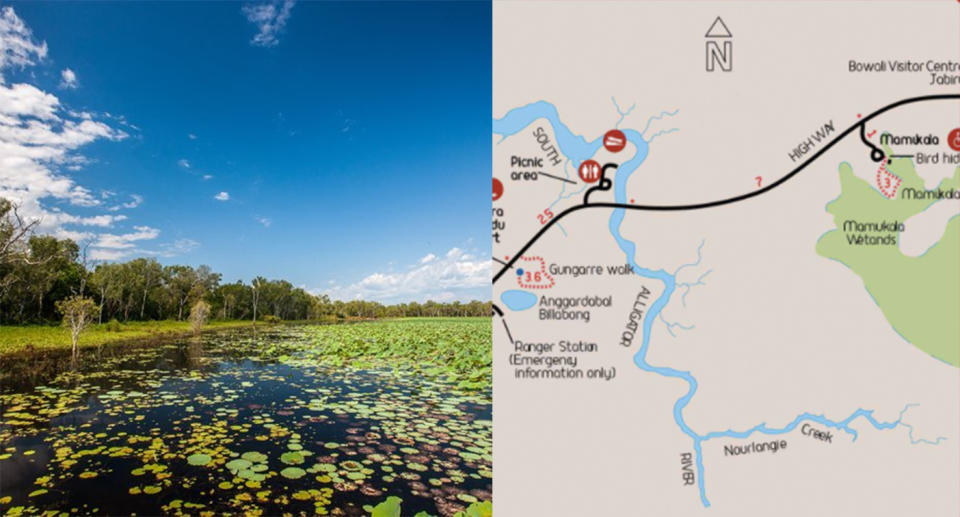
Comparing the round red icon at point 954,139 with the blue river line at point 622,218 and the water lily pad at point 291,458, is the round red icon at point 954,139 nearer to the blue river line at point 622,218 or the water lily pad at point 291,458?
the blue river line at point 622,218

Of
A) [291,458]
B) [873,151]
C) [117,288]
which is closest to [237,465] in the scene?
[291,458]

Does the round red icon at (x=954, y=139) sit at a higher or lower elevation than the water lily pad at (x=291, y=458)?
higher

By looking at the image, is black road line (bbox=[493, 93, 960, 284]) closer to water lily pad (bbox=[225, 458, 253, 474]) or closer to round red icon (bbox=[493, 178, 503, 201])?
round red icon (bbox=[493, 178, 503, 201])

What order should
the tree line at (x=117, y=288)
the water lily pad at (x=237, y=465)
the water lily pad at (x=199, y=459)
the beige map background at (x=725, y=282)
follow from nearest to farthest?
the beige map background at (x=725, y=282), the water lily pad at (x=237, y=465), the water lily pad at (x=199, y=459), the tree line at (x=117, y=288)

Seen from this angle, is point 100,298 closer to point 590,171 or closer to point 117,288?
point 117,288

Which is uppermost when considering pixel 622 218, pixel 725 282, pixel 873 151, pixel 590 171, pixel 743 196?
pixel 873 151

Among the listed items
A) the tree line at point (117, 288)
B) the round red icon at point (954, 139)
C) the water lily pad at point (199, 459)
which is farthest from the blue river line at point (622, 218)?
the tree line at point (117, 288)
